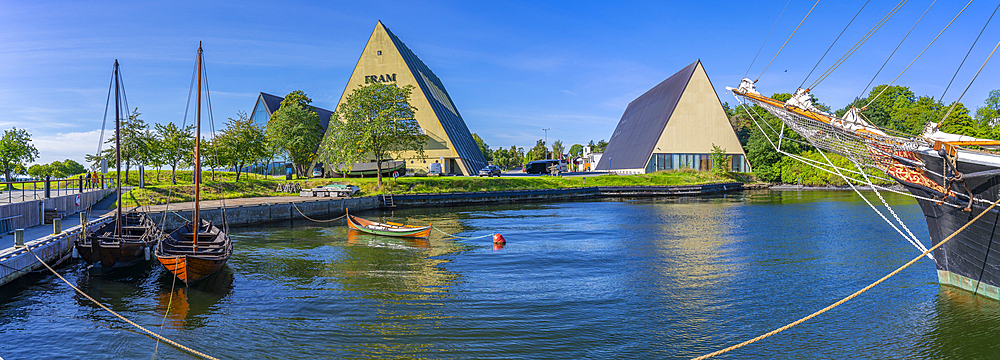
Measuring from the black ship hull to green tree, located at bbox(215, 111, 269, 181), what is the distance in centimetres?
4972

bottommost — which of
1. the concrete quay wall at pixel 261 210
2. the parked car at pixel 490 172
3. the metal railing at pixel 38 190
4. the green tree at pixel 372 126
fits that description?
the concrete quay wall at pixel 261 210

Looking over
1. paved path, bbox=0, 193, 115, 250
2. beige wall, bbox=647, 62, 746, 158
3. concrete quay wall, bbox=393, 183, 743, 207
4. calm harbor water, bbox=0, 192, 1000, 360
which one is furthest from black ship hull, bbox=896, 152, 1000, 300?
beige wall, bbox=647, 62, 746, 158

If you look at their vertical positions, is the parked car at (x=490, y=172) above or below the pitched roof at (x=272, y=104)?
below

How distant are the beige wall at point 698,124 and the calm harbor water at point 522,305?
4947 centimetres

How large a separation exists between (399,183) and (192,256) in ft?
116

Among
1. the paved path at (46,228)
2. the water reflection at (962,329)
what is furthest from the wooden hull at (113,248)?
the water reflection at (962,329)

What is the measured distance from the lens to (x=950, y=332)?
426 inches

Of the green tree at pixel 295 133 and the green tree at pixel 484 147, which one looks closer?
the green tree at pixel 295 133

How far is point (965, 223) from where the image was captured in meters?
11.3

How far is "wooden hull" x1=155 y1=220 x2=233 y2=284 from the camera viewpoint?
48.4 feet

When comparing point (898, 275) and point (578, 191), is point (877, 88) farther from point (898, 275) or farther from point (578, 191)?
point (898, 275)

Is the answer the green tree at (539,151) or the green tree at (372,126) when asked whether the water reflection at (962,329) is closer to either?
the green tree at (372,126)

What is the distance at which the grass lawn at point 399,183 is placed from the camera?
36.3 m

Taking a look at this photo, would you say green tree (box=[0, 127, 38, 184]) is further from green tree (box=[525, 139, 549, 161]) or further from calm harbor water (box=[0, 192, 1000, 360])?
green tree (box=[525, 139, 549, 161])
